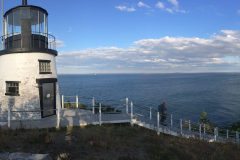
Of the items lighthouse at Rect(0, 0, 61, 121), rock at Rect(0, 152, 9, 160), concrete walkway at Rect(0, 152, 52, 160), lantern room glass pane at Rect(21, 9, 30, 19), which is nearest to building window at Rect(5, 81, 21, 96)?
lighthouse at Rect(0, 0, 61, 121)

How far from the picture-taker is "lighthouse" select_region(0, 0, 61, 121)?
10758 millimetres

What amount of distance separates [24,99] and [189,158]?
10.3 m

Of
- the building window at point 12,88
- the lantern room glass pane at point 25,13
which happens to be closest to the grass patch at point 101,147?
the building window at point 12,88

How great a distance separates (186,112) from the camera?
3133cm

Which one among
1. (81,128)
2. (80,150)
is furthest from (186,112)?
(80,150)

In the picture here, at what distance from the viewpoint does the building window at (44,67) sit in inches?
445

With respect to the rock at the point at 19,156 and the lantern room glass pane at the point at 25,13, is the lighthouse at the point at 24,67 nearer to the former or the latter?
the lantern room glass pane at the point at 25,13

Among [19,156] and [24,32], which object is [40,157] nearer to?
[19,156]

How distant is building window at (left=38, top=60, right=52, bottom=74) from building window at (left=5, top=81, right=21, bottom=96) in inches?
65.8

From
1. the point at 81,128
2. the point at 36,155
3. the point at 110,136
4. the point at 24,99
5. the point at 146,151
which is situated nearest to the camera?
the point at 36,155

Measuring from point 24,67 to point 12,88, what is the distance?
64.3 inches

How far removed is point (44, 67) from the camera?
11.5 metres

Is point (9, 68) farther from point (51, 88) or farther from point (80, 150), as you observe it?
point (80, 150)

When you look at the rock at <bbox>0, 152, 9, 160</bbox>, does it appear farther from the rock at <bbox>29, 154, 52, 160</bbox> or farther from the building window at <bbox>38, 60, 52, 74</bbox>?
the building window at <bbox>38, 60, 52, 74</bbox>
